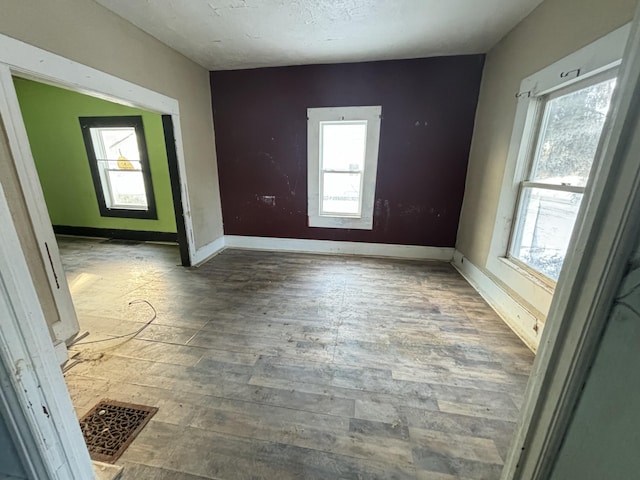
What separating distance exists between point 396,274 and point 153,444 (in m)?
2.73

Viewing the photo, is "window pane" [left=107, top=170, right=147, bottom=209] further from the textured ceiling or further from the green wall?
the textured ceiling

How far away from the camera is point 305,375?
1711mm

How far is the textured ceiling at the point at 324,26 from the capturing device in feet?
6.89

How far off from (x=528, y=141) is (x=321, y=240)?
2.64m

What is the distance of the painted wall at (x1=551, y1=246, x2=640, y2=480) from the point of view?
495 mm

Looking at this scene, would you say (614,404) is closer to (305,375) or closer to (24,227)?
(305,375)

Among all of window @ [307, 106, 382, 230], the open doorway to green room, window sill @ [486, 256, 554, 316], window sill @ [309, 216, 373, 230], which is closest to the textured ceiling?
window @ [307, 106, 382, 230]

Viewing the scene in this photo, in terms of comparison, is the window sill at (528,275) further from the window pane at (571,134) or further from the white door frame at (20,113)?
the white door frame at (20,113)

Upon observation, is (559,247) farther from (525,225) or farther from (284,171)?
(284,171)

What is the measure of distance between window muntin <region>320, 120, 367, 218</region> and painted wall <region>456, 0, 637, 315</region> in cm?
139

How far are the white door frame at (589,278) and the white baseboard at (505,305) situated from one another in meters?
1.62

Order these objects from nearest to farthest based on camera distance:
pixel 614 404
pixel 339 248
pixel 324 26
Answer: pixel 614 404 < pixel 324 26 < pixel 339 248

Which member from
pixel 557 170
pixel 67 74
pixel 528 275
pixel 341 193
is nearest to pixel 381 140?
pixel 341 193

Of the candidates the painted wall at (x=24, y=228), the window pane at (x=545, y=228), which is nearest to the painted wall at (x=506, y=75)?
the window pane at (x=545, y=228)
